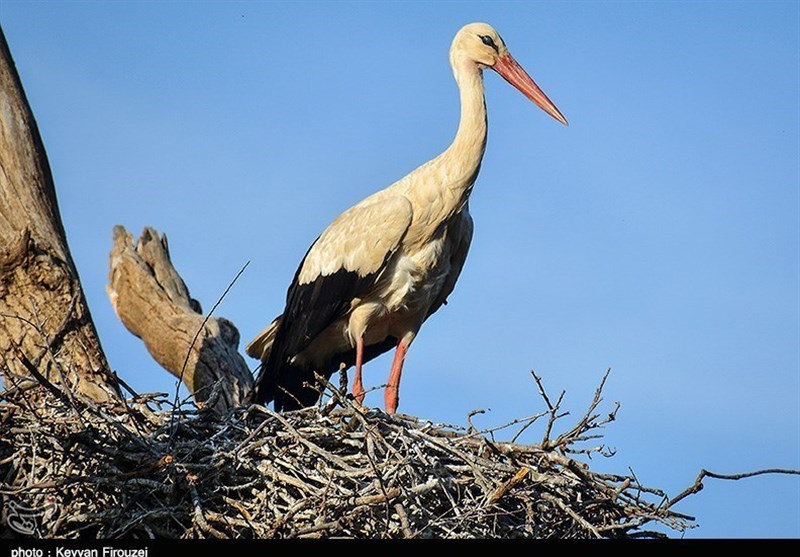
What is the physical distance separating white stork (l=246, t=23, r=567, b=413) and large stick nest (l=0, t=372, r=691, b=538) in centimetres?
161

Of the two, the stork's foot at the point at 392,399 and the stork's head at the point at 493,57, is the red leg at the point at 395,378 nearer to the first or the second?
the stork's foot at the point at 392,399

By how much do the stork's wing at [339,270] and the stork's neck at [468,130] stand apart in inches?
14.9

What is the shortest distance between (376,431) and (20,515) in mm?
1519

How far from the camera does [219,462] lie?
A: 591 cm

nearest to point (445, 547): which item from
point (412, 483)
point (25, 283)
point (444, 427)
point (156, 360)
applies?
point (412, 483)

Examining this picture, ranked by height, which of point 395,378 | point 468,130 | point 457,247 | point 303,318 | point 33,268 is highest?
point 468,130

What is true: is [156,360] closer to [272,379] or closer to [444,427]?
[272,379]

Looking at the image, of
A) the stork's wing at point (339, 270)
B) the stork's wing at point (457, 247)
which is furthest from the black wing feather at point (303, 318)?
the stork's wing at point (457, 247)

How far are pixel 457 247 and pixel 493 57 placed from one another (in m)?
1.25

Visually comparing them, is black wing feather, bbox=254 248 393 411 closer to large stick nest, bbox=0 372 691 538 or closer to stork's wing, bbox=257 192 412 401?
stork's wing, bbox=257 192 412 401

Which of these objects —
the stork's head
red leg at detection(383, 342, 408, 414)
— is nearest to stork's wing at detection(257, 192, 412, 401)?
red leg at detection(383, 342, 408, 414)

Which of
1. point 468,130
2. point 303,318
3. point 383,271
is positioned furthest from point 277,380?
point 468,130

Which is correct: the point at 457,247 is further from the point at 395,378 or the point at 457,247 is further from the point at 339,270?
the point at 395,378

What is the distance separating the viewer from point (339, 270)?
26.3 ft
